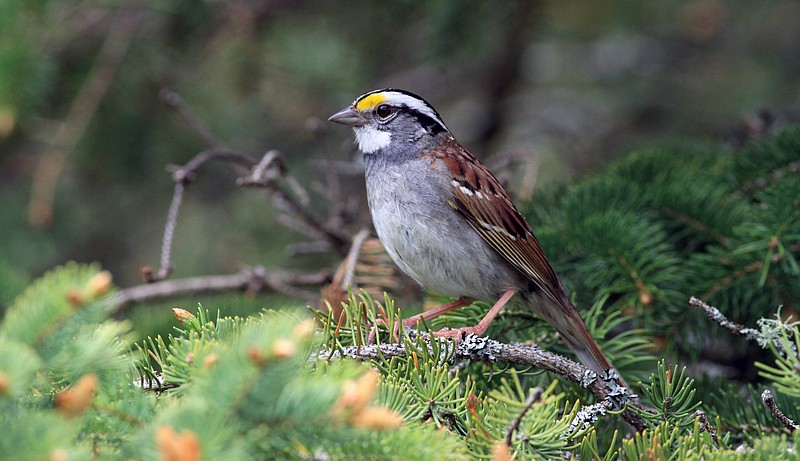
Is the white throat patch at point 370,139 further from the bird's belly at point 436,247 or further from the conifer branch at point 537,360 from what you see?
the conifer branch at point 537,360

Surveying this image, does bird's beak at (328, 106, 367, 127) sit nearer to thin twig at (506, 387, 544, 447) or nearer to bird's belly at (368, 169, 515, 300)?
bird's belly at (368, 169, 515, 300)

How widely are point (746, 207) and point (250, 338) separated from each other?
8.65 ft

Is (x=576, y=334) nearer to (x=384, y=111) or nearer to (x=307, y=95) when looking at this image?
(x=384, y=111)

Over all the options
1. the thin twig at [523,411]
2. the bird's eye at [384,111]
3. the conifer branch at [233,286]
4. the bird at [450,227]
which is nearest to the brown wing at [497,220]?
the bird at [450,227]

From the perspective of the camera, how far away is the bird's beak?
12.7ft

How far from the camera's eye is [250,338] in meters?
1.26

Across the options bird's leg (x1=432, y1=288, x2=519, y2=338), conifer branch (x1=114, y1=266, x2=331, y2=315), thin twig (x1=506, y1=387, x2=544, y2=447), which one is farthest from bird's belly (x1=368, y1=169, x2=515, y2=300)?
thin twig (x1=506, y1=387, x2=544, y2=447)

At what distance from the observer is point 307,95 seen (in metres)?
5.97

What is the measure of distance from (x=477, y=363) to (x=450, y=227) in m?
0.93

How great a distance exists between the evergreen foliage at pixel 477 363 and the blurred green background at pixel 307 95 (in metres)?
1.07

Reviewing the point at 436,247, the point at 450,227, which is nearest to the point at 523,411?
the point at 436,247

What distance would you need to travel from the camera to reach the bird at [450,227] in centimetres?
330

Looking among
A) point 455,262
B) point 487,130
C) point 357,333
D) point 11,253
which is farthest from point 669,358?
point 11,253

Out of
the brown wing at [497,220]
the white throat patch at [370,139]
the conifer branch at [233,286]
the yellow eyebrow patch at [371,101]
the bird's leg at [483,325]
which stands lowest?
the conifer branch at [233,286]
